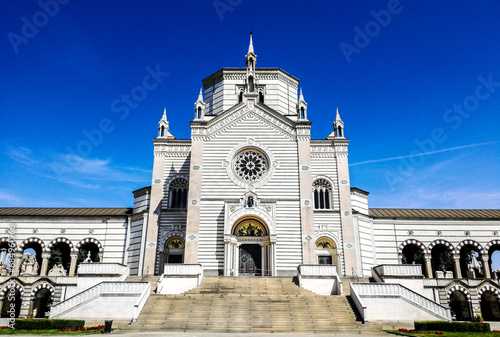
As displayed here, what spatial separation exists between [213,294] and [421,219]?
22.7 metres

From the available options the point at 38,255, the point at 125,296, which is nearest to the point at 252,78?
the point at 125,296

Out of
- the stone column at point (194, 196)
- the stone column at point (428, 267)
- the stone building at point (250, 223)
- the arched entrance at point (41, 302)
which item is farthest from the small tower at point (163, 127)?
the stone column at point (428, 267)

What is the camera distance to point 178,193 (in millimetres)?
35844

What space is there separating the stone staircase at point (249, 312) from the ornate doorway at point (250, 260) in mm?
5675

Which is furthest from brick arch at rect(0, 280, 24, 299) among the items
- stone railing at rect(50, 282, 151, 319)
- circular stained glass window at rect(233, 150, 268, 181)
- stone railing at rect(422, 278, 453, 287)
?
stone railing at rect(422, 278, 453, 287)

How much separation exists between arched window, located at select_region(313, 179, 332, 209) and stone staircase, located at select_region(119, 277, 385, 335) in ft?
36.0

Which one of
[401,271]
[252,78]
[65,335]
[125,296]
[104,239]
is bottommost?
[65,335]

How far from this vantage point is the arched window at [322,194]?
34531 mm

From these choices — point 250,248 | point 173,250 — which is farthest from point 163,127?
point 250,248

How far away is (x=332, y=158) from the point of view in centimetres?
3562

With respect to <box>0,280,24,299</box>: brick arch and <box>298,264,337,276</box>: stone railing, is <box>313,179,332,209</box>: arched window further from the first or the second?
<box>0,280,24,299</box>: brick arch

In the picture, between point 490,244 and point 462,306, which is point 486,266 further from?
point 462,306

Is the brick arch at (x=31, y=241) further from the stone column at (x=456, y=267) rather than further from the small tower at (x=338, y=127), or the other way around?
the stone column at (x=456, y=267)

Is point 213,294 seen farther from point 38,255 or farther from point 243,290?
point 38,255
